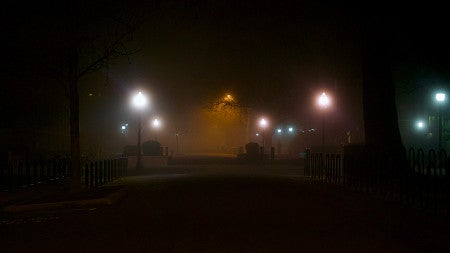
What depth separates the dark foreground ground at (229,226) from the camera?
31.9 feet

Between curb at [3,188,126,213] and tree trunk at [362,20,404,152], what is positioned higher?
tree trunk at [362,20,404,152]

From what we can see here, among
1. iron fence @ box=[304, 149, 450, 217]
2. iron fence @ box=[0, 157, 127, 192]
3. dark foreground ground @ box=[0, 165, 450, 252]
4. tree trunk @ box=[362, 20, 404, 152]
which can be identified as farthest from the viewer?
tree trunk @ box=[362, 20, 404, 152]

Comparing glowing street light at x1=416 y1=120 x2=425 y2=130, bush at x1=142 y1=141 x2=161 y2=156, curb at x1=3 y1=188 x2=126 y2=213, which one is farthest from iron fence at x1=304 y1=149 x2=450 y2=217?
glowing street light at x1=416 y1=120 x2=425 y2=130

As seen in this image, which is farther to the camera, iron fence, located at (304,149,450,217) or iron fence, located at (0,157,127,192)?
iron fence, located at (0,157,127,192)

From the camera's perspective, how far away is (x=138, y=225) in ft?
40.5

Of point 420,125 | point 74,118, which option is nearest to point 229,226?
point 74,118

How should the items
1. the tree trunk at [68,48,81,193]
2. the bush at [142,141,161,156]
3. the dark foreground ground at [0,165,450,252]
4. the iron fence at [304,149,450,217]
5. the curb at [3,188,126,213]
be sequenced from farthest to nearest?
the bush at [142,141,161,156], the tree trunk at [68,48,81,193], the curb at [3,188,126,213], the iron fence at [304,149,450,217], the dark foreground ground at [0,165,450,252]

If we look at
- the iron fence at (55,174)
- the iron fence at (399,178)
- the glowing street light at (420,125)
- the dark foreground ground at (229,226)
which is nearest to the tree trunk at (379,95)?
the iron fence at (399,178)

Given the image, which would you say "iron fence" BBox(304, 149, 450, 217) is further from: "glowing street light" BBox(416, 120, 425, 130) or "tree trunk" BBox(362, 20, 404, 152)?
"glowing street light" BBox(416, 120, 425, 130)

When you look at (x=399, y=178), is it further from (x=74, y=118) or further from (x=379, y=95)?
(x=74, y=118)

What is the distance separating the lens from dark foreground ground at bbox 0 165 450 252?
9.72 meters

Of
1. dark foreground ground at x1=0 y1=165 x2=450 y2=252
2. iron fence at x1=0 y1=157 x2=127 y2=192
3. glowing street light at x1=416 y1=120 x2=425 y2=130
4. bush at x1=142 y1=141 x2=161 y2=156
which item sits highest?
glowing street light at x1=416 y1=120 x2=425 y2=130

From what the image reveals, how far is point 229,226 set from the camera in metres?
11.9

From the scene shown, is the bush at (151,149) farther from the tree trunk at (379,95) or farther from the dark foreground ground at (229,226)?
the dark foreground ground at (229,226)
